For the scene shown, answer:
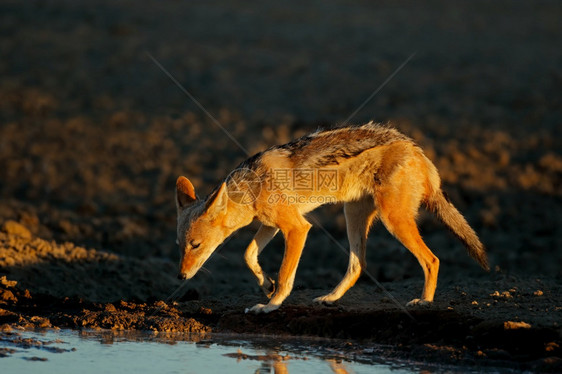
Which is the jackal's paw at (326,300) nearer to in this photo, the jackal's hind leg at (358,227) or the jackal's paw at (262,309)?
the jackal's hind leg at (358,227)

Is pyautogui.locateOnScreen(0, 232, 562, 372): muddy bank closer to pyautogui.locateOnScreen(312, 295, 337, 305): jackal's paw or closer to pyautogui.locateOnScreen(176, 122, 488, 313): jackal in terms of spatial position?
pyautogui.locateOnScreen(312, 295, 337, 305): jackal's paw

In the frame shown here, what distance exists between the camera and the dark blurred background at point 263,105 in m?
15.5

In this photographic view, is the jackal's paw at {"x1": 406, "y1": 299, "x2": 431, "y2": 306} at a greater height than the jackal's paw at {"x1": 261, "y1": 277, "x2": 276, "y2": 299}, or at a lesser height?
lesser

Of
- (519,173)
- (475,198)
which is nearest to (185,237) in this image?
(475,198)

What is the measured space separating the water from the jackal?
971mm

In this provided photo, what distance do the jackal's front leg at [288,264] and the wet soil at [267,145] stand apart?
0.14 m

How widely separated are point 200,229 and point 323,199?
55.0 inches

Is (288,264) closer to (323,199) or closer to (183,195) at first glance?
(323,199)

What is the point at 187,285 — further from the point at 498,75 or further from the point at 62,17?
the point at 62,17

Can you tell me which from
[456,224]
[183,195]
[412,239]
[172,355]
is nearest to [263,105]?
[183,195]

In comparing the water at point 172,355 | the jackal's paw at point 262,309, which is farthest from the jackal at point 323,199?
the water at point 172,355

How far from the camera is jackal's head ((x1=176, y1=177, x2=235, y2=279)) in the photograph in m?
8.69

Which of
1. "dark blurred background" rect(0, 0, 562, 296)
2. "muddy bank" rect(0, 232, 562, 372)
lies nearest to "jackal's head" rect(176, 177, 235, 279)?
"muddy bank" rect(0, 232, 562, 372)

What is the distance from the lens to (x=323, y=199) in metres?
9.02
